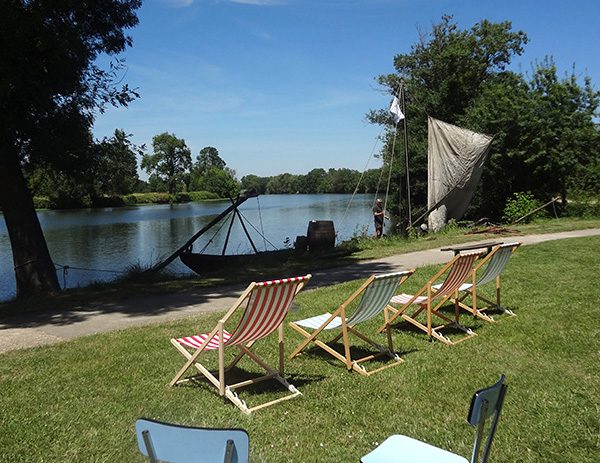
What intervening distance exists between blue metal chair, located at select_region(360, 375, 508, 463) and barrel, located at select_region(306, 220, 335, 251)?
535 inches

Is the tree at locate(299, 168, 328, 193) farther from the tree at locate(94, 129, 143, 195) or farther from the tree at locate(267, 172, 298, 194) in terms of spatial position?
A: the tree at locate(94, 129, 143, 195)

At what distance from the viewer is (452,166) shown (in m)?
21.1

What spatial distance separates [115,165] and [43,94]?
283 cm

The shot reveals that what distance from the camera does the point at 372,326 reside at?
678cm

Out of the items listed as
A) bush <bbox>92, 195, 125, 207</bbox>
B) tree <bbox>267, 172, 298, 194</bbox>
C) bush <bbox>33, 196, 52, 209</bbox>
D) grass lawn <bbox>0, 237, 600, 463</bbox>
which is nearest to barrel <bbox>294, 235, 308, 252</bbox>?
grass lawn <bbox>0, 237, 600, 463</bbox>

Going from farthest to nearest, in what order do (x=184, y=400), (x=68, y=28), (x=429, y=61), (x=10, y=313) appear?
(x=429, y=61) < (x=68, y=28) < (x=10, y=313) < (x=184, y=400)

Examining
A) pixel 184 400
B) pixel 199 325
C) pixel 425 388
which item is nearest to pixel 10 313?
pixel 199 325

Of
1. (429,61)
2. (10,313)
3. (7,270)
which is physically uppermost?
(429,61)

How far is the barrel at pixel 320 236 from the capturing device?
16469mm

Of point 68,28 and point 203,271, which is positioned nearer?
point 68,28

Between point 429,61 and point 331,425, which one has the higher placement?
point 429,61

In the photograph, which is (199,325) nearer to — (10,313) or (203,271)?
(10,313)

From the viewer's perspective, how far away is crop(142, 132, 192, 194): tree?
94375 mm

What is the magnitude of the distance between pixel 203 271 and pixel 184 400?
11.1m
